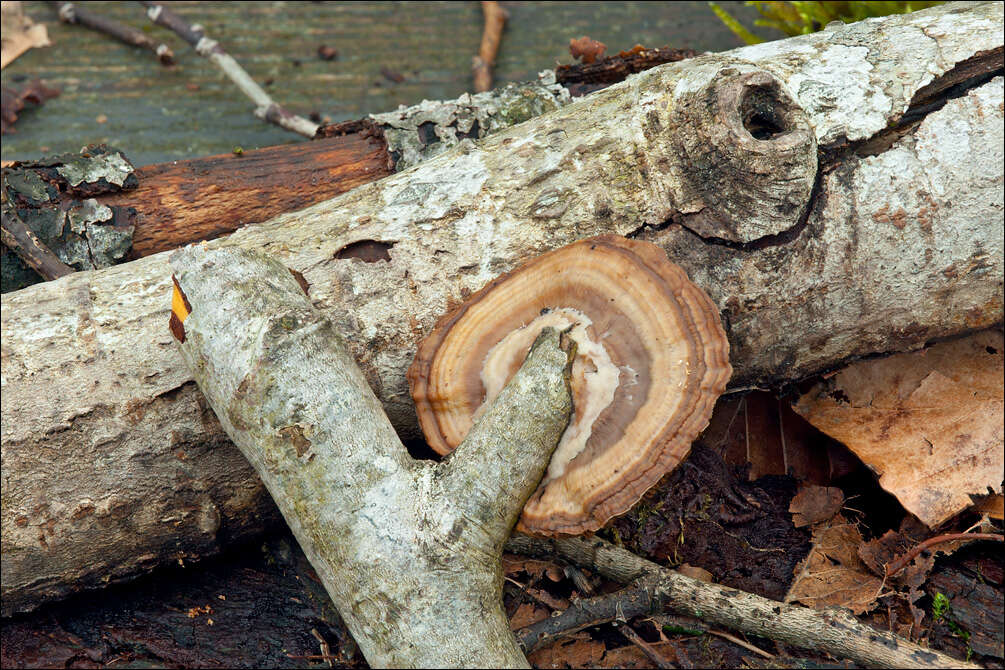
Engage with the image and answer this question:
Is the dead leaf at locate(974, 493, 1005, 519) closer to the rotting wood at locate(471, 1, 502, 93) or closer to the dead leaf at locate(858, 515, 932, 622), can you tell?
the dead leaf at locate(858, 515, 932, 622)

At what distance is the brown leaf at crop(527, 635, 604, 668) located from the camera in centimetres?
255

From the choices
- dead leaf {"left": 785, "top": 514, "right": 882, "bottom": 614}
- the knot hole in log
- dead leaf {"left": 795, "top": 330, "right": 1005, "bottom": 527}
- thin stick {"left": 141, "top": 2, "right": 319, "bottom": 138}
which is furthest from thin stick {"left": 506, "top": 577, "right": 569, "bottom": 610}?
thin stick {"left": 141, "top": 2, "right": 319, "bottom": 138}

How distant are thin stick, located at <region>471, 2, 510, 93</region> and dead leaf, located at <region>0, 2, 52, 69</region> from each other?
307cm

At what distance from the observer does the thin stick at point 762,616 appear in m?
2.40

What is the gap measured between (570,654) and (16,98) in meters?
5.04

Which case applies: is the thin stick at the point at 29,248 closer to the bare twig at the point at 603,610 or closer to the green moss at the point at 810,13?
the bare twig at the point at 603,610

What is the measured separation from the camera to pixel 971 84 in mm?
2906

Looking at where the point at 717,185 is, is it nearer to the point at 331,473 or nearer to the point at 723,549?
the point at 723,549

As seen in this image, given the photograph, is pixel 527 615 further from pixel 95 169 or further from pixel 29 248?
pixel 95 169

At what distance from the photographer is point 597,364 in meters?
2.31

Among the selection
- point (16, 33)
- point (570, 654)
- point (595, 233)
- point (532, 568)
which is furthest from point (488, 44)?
point (570, 654)

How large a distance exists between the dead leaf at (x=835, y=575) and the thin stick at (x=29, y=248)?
288 cm

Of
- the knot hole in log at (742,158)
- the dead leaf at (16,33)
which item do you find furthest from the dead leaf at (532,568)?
the dead leaf at (16,33)

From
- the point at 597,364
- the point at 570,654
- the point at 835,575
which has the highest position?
the point at 597,364
